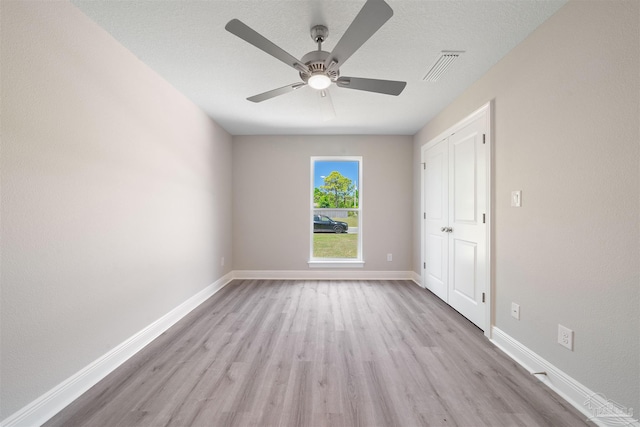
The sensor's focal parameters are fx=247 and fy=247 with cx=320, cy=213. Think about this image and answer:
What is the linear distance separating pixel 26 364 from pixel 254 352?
1.27m

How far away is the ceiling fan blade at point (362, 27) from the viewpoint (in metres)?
1.16

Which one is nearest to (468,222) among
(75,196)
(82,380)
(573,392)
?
(573,392)

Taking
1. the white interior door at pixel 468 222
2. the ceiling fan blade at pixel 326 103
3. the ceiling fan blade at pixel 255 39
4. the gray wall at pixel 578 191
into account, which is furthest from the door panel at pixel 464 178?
→ the ceiling fan blade at pixel 255 39

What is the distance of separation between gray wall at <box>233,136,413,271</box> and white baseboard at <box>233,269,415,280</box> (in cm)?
8

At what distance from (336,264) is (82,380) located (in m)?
3.16

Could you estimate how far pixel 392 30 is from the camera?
1.74m

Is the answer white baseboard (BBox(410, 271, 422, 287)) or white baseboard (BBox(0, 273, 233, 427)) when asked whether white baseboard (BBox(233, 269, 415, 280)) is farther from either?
white baseboard (BBox(0, 273, 233, 427))

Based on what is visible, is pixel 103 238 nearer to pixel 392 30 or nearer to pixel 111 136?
pixel 111 136

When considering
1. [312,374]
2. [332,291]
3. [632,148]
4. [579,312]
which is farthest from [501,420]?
[332,291]

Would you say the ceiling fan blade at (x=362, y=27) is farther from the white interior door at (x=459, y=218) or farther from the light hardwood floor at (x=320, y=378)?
the light hardwood floor at (x=320, y=378)

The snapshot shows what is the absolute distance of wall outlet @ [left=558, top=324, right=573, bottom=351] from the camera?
1506 mm

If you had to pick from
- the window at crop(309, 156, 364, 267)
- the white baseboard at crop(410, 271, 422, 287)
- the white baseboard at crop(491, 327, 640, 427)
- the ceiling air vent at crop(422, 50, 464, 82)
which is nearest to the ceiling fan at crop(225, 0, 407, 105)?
the ceiling air vent at crop(422, 50, 464, 82)

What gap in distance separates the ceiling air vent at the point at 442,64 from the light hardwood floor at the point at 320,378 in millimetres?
2405

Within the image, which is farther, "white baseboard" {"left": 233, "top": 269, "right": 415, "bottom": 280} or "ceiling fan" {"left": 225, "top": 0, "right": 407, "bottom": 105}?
"white baseboard" {"left": 233, "top": 269, "right": 415, "bottom": 280}
